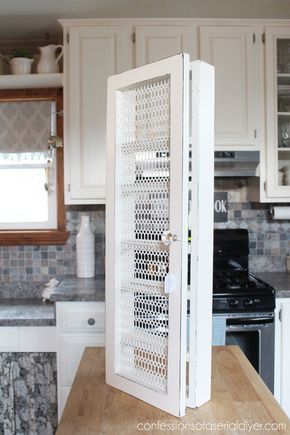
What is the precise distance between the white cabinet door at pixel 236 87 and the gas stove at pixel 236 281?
65 cm

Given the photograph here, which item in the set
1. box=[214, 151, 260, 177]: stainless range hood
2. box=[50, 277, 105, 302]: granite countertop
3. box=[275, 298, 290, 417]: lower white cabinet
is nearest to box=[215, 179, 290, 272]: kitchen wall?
box=[214, 151, 260, 177]: stainless range hood

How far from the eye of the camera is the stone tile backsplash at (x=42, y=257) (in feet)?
8.85

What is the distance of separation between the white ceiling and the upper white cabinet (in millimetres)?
166

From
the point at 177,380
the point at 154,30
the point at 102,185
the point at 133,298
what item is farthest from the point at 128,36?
the point at 177,380

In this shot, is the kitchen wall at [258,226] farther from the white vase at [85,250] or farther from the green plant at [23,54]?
the green plant at [23,54]

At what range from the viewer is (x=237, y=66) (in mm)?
2416

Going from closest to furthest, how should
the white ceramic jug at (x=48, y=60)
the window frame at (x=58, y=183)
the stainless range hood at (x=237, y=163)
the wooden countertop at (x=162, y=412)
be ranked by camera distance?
1. the wooden countertop at (x=162, y=412)
2. the stainless range hood at (x=237, y=163)
3. the white ceramic jug at (x=48, y=60)
4. the window frame at (x=58, y=183)

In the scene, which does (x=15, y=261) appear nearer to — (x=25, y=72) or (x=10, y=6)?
(x=25, y=72)

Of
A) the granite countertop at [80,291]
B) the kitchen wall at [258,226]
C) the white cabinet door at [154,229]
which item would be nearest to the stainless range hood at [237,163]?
the kitchen wall at [258,226]

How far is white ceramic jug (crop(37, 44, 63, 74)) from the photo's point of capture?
97.3 inches

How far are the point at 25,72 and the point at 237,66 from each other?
1365 millimetres

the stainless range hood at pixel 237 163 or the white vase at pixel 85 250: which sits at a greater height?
the stainless range hood at pixel 237 163

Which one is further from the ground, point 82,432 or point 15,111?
point 15,111

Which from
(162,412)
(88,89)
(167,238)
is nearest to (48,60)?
(88,89)
